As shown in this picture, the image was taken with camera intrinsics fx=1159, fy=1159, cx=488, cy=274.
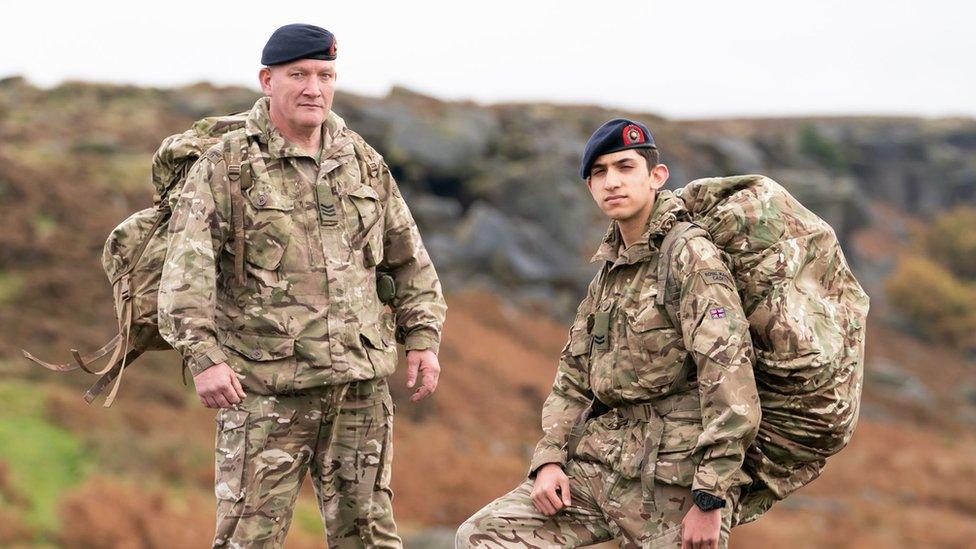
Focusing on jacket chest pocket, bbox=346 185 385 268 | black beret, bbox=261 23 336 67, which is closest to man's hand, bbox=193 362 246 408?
jacket chest pocket, bbox=346 185 385 268

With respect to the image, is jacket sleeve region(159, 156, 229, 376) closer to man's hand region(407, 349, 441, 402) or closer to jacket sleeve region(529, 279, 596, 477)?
man's hand region(407, 349, 441, 402)

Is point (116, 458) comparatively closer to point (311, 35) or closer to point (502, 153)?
point (311, 35)

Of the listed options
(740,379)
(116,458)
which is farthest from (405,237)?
(116,458)

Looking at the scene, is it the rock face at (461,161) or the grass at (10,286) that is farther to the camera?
the rock face at (461,161)

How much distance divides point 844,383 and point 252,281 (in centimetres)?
228

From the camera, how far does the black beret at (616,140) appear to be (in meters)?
4.29

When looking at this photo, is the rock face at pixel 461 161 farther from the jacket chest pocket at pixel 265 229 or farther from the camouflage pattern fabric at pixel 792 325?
the camouflage pattern fabric at pixel 792 325

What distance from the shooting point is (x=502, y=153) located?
37.8m

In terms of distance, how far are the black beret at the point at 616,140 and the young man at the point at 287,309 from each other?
1.01 meters

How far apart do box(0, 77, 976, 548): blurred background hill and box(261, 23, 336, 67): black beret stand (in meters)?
7.84

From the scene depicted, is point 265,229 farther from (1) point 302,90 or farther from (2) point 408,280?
(2) point 408,280

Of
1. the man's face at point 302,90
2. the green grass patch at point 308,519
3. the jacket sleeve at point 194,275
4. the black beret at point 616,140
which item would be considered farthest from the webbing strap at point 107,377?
the green grass patch at point 308,519

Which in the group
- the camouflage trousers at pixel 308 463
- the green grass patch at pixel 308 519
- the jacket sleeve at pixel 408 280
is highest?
the jacket sleeve at pixel 408 280

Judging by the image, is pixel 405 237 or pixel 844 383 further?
pixel 405 237
